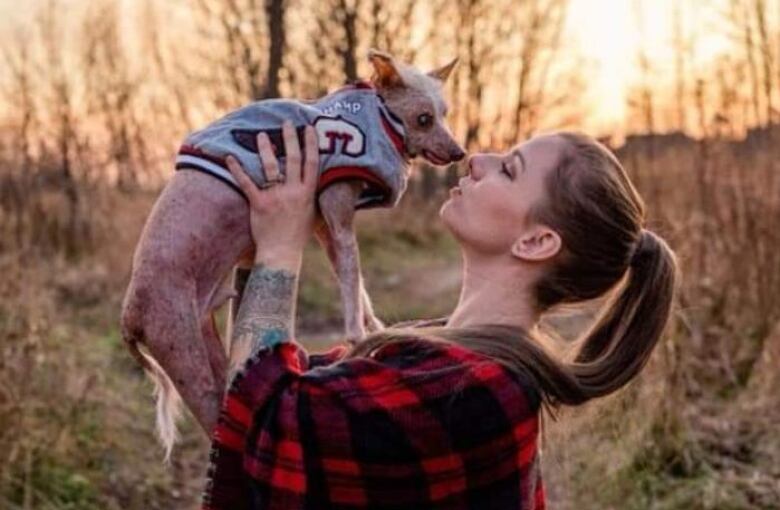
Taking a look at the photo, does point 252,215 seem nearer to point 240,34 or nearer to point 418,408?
point 418,408

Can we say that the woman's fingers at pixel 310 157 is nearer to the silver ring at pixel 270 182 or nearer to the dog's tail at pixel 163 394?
the silver ring at pixel 270 182

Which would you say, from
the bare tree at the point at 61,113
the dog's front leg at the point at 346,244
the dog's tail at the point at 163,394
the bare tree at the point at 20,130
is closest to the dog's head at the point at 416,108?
the dog's front leg at the point at 346,244

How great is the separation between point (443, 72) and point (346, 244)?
1.29 ft

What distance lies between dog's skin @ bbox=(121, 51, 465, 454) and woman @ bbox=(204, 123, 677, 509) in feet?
0.16

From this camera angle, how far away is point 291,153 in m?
2.10

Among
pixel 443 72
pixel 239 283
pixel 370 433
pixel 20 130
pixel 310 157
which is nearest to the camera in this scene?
pixel 370 433

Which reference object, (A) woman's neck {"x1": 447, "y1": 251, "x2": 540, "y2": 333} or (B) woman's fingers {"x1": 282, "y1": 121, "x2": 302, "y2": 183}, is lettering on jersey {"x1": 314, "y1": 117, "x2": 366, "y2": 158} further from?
(A) woman's neck {"x1": 447, "y1": 251, "x2": 540, "y2": 333}

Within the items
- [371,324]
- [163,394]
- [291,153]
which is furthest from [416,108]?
[163,394]

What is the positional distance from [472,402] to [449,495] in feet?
0.46

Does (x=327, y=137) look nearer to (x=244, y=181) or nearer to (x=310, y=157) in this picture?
(x=310, y=157)

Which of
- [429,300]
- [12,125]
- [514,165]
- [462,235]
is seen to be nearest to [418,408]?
[462,235]

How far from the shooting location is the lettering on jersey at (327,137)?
6.86ft

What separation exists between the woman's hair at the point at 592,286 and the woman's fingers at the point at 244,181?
0.91 feet

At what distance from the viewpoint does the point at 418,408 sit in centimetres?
201
